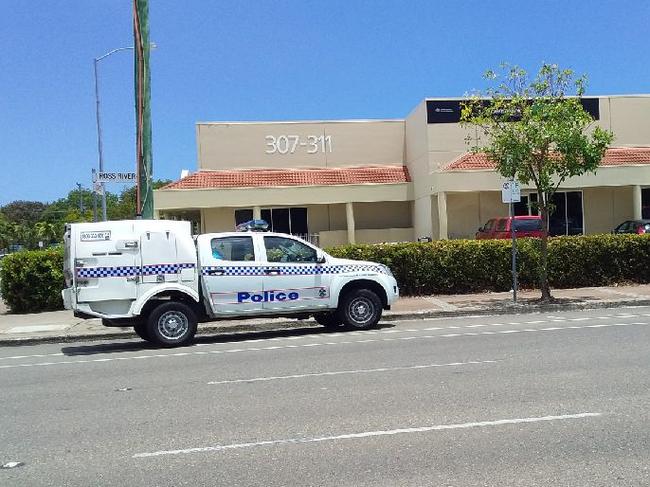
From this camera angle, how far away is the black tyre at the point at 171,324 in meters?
11.2

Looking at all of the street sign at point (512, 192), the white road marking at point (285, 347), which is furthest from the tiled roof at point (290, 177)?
the white road marking at point (285, 347)

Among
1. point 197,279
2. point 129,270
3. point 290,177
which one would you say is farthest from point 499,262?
point 290,177

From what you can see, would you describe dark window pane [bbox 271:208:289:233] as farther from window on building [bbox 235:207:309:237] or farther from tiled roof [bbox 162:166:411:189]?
tiled roof [bbox 162:166:411:189]

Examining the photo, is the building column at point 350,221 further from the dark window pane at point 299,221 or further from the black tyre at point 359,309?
the black tyre at point 359,309

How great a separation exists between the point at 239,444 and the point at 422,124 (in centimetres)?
2513

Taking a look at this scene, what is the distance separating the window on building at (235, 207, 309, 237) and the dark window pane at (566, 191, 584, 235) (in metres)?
12.0

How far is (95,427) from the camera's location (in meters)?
6.06

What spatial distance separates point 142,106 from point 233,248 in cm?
456

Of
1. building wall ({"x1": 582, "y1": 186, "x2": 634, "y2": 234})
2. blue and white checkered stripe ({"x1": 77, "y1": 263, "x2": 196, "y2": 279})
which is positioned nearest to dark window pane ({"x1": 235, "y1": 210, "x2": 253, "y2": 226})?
building wall ({"x1": 582, "y1": 186, "x2": 634, "y2": 234})

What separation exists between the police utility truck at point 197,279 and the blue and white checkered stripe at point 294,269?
0.02m

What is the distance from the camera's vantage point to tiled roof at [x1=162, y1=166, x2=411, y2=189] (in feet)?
97.2

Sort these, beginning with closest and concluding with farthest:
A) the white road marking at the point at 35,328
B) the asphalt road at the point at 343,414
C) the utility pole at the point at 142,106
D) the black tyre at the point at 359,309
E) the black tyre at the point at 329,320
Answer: the asphalt road at the point at 343,414 < the black tyre at the point at 359,309 < the black tyre at the point at 329,320 < the white road marking at the point at 35,328 < the utility pole at the point at 142,106

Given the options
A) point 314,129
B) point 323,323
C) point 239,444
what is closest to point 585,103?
point 314,129

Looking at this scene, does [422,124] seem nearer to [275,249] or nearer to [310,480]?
[275,249]
